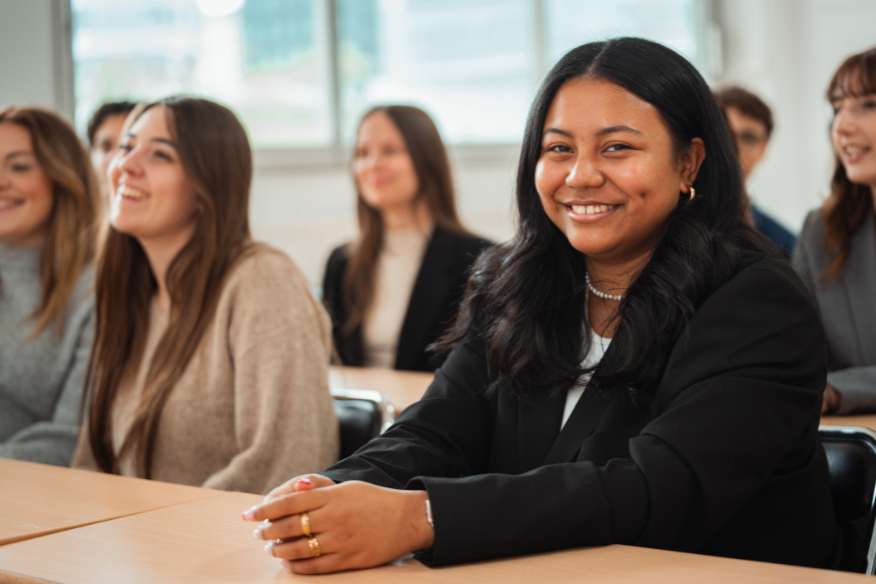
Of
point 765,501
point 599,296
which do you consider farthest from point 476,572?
point 599,296

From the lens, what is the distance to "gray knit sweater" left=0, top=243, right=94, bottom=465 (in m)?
2.78

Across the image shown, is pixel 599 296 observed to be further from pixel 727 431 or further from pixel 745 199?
pixel 727 431

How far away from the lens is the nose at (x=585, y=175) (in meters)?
1.74

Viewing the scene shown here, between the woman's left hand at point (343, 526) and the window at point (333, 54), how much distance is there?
2.50 metres

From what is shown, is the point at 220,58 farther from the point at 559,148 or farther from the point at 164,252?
the point at 559,148

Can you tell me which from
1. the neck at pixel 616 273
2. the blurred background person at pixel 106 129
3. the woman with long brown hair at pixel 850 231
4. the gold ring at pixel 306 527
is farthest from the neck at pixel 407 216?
the gold ring at pixel 306 527

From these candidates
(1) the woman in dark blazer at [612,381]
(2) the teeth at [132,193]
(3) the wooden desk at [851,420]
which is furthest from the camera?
(2) the teeth at [132,193]

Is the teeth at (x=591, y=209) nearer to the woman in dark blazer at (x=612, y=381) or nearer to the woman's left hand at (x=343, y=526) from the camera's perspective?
the woman in dark blazer at (x=612, y=381)

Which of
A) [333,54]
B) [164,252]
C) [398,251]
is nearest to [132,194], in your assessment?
[164,252]

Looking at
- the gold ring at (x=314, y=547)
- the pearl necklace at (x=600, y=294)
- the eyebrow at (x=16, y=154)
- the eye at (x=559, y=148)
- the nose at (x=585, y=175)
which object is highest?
the eye at (x=559, y=148)

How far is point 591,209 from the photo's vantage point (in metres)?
1.77

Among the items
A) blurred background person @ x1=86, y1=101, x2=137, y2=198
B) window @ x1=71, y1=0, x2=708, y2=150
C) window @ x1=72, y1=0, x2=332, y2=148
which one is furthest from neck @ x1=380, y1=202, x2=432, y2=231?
window @ x1=72, y1=0, x2=332, y2=148

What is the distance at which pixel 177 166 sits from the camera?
258cm

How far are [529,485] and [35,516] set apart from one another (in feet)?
2.64
